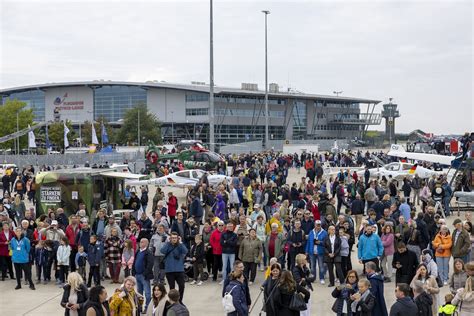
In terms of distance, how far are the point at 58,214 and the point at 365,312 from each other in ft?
30.8

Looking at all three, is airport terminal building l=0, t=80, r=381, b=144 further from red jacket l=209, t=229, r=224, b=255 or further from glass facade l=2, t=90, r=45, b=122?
red jacket l=209, t=229, r=224, b=255

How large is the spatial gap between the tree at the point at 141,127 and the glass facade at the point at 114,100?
12.7m

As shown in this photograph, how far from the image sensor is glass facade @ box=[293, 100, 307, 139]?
99.1 meters

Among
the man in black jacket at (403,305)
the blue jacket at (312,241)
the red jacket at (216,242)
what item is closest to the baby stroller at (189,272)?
the red jacket at (216,242)

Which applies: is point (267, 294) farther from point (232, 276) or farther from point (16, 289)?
point (16, 289)

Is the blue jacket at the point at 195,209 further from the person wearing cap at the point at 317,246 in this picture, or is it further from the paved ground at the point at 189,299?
the person wearing cap at the point at 317,246

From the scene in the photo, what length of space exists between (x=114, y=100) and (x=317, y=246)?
8741cm

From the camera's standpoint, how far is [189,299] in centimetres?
1141

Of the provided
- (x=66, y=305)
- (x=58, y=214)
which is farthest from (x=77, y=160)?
(x=66, y=305)

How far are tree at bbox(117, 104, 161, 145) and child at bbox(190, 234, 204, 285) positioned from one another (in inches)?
2675

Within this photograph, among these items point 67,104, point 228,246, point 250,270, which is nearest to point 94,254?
point 228,246

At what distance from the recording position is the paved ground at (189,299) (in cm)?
1070

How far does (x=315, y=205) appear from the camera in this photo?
622 inches

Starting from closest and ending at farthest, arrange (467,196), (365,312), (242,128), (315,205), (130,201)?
1. (365,312)
2. (315,205)
3. (130,201)
4. (467,196)
5. (242,128)
